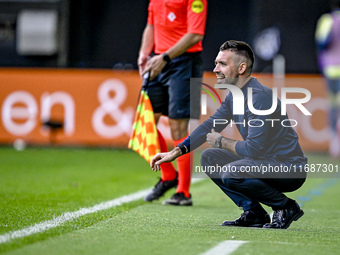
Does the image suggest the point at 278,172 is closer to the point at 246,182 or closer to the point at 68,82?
the point at 246,182

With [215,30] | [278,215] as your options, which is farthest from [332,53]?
[278,215]

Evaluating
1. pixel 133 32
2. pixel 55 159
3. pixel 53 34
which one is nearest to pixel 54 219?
pixel 55 159

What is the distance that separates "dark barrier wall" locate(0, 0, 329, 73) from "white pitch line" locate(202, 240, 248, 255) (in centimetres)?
1007

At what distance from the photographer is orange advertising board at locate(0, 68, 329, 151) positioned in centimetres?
1132

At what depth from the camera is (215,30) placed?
15281 mm

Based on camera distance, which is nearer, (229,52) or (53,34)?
(229,52)

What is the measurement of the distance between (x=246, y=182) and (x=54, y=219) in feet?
3.73

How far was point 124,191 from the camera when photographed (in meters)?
5.85

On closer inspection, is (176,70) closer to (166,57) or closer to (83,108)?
(166,57)

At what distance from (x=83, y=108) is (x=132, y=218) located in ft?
24.8

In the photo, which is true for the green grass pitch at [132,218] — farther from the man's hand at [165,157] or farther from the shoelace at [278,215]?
the man's hand at [165,157]

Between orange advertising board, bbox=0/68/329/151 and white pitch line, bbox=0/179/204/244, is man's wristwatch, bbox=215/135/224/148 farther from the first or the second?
orange advertising board, bbox=0/68/329/151

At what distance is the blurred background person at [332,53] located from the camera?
11.9 meters

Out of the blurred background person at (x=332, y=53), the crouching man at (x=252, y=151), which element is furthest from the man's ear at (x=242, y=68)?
the blurred background person at (x=332, y=53)
